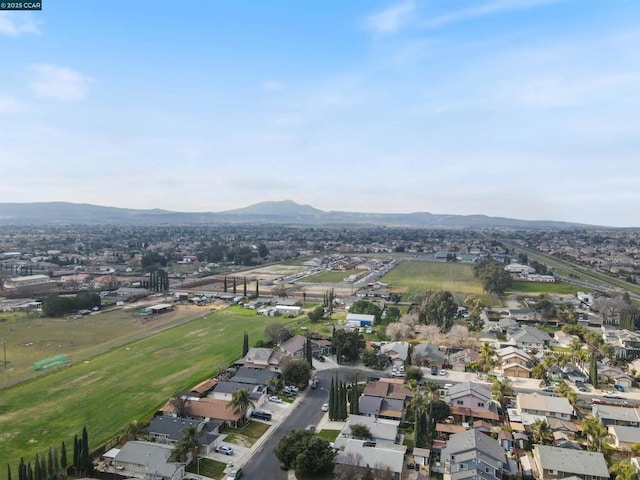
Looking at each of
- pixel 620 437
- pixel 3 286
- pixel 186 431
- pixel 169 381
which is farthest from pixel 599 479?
pixel 3 286

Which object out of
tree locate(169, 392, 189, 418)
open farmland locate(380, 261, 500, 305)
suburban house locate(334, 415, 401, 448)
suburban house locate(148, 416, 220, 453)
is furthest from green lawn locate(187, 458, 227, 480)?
open farmland locate(380, 261, 500, 305)

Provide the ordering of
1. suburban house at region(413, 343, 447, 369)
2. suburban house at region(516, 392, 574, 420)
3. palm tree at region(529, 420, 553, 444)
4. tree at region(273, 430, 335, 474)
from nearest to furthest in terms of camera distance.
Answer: tree at region(273, 430, 335, 474) < palm tree at region(529, 420, 553, 444) < suburban house at region(516, 392, 574, 420) < suburban house at region(413, 343, 447, 369)

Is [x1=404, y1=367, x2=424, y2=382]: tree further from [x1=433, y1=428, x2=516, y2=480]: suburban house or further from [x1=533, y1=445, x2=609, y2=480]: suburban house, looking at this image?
[x1=533, y1=445, x2=609, y2=480]: suburban house

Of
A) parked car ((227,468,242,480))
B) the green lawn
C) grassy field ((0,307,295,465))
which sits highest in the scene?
grassy field ((0,307,295,465))

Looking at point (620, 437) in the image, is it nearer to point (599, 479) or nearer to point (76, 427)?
point (599, 479)

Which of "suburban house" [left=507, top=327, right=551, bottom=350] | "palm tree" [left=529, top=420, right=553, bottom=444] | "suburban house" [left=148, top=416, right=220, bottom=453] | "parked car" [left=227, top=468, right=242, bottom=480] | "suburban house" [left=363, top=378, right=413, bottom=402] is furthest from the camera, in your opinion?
"suburban house" [left=507, top=327, right=551, bottom=350]

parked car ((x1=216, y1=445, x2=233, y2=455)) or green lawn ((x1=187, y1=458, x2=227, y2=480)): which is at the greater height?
parked car ((x1=216, y1=445, x2=233, y2=455))

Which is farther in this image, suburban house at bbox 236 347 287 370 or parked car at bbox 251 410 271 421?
suburban house at bbox 236 347 287 370
